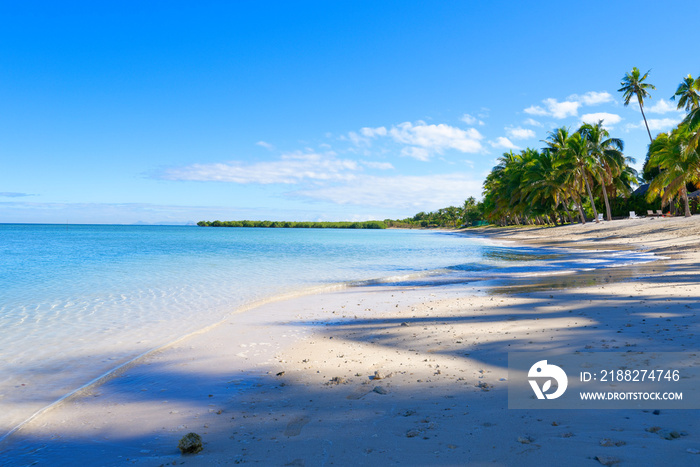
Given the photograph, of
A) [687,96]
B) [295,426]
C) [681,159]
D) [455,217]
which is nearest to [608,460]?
[295,426]

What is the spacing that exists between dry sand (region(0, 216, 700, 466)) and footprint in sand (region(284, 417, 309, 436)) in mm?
17

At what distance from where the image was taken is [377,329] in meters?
6.88

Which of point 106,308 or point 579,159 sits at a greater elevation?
point 579,159

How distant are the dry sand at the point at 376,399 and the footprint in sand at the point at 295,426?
0.02 meters

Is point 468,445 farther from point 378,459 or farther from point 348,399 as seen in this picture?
point 348,399

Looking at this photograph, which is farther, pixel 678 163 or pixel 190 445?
pixel 678 163

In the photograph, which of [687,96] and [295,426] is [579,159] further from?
[295,426]

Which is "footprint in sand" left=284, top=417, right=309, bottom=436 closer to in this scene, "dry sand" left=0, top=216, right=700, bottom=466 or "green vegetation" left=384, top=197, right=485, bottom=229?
"dry sand" left=0, top=216, right=700, bottom=466

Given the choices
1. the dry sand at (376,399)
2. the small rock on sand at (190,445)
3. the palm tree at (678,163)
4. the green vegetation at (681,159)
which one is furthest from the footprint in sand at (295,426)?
the palm tree at (678,163)

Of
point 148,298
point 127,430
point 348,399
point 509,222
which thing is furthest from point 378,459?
point 509,222

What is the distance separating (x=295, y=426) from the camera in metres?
3.33

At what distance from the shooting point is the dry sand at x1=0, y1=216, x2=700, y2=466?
2.74 metres

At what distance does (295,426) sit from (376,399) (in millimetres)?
800

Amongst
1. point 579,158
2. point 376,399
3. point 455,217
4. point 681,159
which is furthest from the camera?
point 455,217
